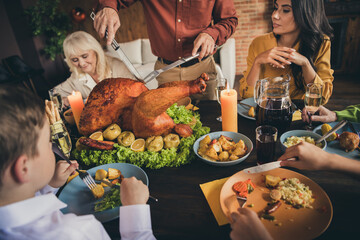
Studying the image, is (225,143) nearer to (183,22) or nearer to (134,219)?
(134,219)

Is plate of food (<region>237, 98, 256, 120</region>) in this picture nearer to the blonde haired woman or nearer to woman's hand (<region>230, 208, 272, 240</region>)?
woman's hand (<region>230, 208, 272, 240</region>)

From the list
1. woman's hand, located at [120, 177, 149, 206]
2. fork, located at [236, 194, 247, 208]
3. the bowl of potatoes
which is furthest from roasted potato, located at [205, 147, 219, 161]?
woman's hand, located at [120, 177, 149, 206]

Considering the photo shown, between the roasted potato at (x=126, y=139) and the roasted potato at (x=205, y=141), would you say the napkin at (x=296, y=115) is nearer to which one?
the roasted potato at (x=205, y=141)

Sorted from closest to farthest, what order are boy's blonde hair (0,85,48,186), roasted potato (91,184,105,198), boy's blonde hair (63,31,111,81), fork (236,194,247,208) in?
1. boy's blonde hair (0,85,48,186)
2. fork (236,194,247,208)
3. roasted potato (91,184,105,198)
4. boy's blonde hair (63,31,111,81)

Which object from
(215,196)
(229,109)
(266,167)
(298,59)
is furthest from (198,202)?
(298,59)

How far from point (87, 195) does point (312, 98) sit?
1.29 meters

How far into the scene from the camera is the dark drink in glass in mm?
1271

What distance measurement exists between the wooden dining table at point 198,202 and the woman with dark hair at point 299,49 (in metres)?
0.86

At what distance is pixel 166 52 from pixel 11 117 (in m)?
1.72

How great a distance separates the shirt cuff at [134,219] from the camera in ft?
2.73

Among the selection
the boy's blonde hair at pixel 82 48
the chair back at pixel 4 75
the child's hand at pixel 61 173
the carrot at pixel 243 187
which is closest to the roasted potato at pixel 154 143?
the child's hand at pixel 61 173

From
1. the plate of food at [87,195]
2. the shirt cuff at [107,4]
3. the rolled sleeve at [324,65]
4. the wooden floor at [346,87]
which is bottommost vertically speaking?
the wooden floor at [346,87]

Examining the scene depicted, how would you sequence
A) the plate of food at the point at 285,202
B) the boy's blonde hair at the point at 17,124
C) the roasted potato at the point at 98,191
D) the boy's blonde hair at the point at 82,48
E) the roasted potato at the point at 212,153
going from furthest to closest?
the boy's blonde hair at the point at 82,48 < the roasted potato at the point at 212,153 < the roasted potato at the point at 98,191 < the plate of food at the point at 285,202 < the boy's blonde hair at the point at 17,124

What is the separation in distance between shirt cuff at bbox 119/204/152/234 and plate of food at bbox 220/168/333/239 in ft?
0.94
